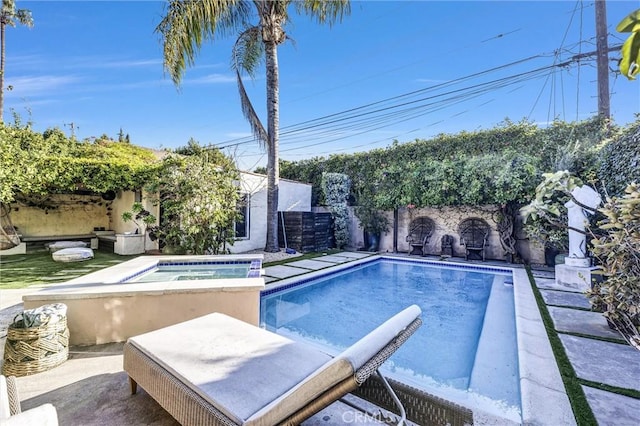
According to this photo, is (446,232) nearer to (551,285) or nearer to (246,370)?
(551,285)

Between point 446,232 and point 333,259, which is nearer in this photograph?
point 333,259

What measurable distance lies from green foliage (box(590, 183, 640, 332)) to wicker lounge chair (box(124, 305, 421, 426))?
2747 millimetres

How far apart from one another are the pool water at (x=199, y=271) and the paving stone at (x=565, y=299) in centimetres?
584

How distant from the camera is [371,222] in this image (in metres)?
12.3

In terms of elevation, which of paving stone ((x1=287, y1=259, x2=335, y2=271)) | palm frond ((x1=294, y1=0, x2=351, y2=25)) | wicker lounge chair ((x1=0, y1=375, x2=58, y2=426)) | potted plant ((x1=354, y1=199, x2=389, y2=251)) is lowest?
paving stone ((x1=287, y1=259, x2=335, y2=271))

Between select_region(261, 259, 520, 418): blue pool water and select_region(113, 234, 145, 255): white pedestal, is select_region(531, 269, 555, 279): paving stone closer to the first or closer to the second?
select_region(261, 259, 520, 418): blue pool water

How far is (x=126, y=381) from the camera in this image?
9.09 feet

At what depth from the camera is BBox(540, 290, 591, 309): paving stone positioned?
5.05 meters

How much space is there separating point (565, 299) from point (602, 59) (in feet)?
27.2

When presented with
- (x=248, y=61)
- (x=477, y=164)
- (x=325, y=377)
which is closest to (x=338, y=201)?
(x=477, y=164)

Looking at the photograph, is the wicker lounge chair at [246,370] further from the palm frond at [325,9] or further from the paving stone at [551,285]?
the palm frond at [325,9]

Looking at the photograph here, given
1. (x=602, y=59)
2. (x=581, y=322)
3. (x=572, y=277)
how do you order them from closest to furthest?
1. (x=581, y=322)
2. (x=572, y=277)
3. (x=602, y=59)

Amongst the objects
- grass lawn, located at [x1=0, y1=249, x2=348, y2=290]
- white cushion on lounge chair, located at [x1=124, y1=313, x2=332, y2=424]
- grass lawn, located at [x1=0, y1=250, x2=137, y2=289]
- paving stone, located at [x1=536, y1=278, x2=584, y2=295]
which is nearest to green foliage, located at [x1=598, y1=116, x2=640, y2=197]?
paving stone, located at [x1=536, y1=278, x2=584, y2=295]

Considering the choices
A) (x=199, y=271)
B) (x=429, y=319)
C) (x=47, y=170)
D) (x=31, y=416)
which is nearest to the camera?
(x=31, y=416)
